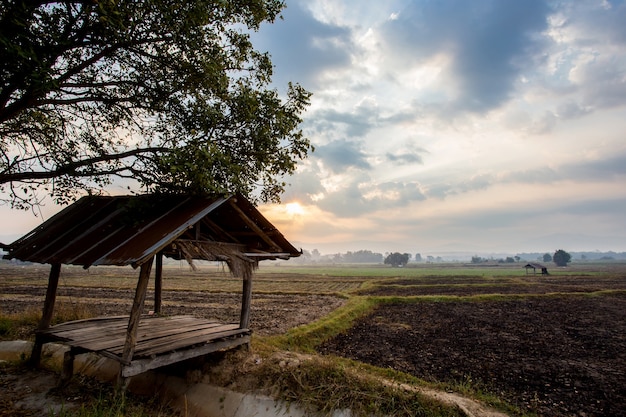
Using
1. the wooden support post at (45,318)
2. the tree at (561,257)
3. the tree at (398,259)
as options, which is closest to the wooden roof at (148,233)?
the wooden support post at (45,318)

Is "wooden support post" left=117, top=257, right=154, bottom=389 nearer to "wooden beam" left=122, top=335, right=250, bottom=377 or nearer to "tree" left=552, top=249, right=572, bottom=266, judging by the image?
"wooden beam" left=122, top=335, right=250, bottom=377

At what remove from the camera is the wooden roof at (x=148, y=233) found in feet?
19.7

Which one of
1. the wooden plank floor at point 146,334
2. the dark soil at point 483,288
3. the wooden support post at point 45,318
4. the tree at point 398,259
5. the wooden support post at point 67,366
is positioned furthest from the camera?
the tree at point 398,259

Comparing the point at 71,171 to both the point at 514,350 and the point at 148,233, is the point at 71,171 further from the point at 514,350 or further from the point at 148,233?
the point at 514,350

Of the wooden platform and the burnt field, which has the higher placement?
the wooden platform

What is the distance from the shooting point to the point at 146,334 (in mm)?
7746

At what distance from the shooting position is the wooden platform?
630 cm

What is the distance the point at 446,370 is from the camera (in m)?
8.95

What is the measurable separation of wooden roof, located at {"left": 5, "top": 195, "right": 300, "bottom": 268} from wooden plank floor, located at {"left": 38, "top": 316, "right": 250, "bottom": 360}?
1.93 metres

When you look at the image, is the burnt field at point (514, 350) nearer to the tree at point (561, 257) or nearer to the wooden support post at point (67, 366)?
the wooden support post at point (67, 366)

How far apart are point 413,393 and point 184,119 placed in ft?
26.8

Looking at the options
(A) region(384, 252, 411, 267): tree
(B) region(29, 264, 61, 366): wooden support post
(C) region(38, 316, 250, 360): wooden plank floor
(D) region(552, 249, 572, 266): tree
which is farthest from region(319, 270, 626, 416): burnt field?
(A) region(384, 252, 411, 267): tree

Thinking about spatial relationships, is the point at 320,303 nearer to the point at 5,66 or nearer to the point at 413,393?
the point at 413,393

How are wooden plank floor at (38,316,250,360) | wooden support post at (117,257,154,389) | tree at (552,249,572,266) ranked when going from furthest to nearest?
tree at (552,249,572,266) → wooden plank floor at (38,316,250,360) → wooden support post at (117,257,154,389)
